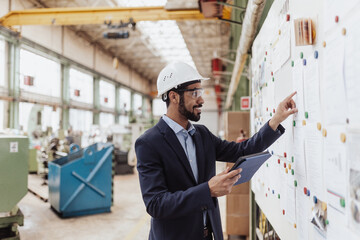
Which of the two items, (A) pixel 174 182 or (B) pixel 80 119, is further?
(B) pixel 80 119

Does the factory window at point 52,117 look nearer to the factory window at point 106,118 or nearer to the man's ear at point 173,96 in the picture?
the factory window at point 106,118

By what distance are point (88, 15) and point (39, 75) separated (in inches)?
190

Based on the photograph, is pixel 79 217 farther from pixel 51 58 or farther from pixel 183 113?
pixel 51 58

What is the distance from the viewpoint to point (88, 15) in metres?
8.75

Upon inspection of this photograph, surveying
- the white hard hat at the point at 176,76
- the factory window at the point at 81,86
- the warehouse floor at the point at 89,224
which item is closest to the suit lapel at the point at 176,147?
the white hard hat at the point at 176,76

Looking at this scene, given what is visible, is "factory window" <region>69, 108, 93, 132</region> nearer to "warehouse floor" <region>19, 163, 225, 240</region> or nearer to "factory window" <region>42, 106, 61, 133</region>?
"factory window" <region>42, 106, 61, 133</region>

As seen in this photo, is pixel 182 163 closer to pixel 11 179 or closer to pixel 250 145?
pixel 250 145

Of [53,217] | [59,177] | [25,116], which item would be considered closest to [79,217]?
[53,217]

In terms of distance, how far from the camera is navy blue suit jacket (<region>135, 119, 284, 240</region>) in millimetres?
1532

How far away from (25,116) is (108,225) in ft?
26.1

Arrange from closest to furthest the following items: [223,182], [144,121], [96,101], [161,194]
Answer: [223,182] → [161,194] → [144,121] → [96,101]

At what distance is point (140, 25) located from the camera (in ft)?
43.9

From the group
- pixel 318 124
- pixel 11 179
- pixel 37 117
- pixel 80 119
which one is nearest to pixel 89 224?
pixel 11 179

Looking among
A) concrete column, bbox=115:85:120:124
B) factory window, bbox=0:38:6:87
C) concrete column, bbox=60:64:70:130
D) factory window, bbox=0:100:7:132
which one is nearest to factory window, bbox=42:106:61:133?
concrete column, bbox=60:64:70:130
